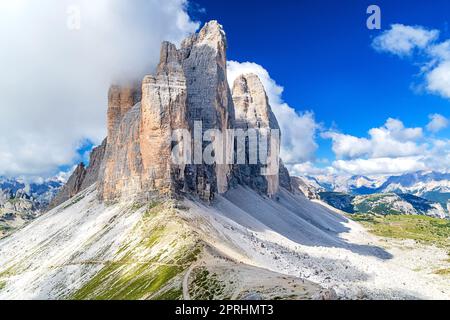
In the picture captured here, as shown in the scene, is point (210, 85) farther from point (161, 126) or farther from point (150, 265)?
point (150, 265)

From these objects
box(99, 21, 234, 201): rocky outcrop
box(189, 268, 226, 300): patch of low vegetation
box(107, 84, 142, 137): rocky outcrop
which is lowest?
box(189, 268, 226, 300): patch of low vegetation

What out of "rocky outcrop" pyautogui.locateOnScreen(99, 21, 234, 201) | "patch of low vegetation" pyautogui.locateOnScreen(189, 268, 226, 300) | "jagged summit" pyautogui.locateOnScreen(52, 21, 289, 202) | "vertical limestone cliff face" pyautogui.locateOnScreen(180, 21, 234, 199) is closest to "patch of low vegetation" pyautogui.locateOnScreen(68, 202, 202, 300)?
"patch of low vegetation" pyautogui.locateOnScreen(189, 268, 226, 300)

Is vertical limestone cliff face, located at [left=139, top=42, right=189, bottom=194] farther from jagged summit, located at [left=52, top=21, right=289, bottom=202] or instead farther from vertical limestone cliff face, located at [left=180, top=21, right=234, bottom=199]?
vertical limestone cliff face, located at [left=180, top=21, right=234, bottom=199]

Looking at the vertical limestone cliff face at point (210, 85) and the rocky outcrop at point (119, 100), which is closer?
the vertical limestone cliff face at point (210, 85)

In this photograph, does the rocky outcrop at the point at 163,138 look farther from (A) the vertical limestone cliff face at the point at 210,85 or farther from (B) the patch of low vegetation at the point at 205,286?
(B) the patch of low vegetation at the point at 205,286

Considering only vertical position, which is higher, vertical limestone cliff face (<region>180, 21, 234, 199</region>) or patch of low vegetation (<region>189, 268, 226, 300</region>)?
vertical limestone cliff face (<region>180, 21, 234, 199</region>)

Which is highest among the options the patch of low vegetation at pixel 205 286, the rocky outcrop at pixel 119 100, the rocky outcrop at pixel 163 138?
the rocky outcrop at pixel 119 100

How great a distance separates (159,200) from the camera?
402 ft

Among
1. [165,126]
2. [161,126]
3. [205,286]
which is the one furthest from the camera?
[165,126]

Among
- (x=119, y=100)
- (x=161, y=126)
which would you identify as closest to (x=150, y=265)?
(x=161, y=126)

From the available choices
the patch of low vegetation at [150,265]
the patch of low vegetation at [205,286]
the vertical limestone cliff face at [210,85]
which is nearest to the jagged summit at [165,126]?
the vertical limestone cliff face at [210,85]

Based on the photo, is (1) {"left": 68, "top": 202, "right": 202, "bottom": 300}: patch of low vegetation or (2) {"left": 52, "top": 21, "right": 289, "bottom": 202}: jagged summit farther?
(2) {"left": 52, "top": 21, "right": 289, "bottom": 202}: jagged summit

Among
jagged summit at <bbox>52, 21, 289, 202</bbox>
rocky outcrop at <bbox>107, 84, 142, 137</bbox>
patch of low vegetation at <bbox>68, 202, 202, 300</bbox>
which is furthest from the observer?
rocky outcrop at <bbox>107, 84, 142, 137</bbox>
